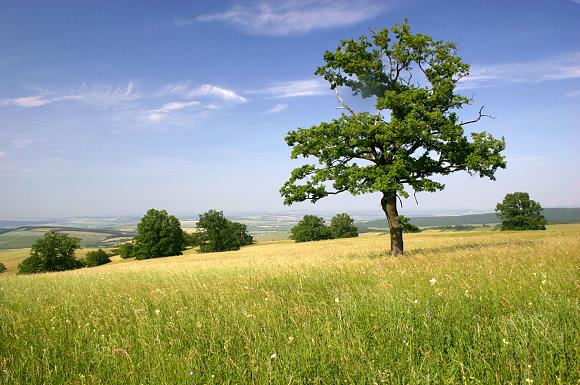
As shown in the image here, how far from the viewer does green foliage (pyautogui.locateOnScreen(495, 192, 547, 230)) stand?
84688mm

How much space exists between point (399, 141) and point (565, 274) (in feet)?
33.8

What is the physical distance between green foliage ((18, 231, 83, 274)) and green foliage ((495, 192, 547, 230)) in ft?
342

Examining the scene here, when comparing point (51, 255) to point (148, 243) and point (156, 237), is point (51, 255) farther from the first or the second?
point (156, 237)

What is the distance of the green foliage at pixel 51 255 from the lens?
65938 mm

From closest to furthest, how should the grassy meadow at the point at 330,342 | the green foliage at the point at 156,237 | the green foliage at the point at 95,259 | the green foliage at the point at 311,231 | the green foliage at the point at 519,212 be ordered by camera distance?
the grassy meadow at the point at 330,342, the green foliage at the point at 156,237, the green foliage at the point at 95,259, the green foliage at the point at 519,212, the green foliage at the point at 311,231

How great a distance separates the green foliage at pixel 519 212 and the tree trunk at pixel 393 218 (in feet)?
277

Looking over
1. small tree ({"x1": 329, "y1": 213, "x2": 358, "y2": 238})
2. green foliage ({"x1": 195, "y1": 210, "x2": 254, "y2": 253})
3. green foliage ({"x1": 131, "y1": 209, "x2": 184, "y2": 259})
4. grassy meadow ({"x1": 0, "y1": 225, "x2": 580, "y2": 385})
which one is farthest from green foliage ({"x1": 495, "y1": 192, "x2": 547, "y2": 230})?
grassy meadow ({"x1": 0, "y1": 225, "x2": 580, "y2": 385})

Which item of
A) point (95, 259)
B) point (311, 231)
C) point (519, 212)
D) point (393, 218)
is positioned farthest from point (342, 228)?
point (393, 218)

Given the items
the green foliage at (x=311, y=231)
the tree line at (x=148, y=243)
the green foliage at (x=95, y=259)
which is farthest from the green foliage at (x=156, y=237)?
the green foliage at (x=311, y=231)

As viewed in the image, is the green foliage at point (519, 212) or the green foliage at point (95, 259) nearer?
the green foliage at point (95, 259)

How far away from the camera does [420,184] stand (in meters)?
15.8

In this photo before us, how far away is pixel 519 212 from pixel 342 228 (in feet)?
162

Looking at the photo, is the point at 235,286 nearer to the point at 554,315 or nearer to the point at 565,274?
the point at 554,315

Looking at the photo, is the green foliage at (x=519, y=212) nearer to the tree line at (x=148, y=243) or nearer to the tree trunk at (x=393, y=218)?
the tree line at (x=148, y=243)
